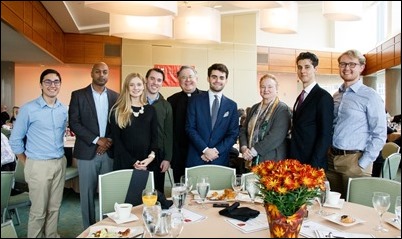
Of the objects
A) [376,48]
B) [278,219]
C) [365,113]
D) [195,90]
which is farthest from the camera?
[376,48]

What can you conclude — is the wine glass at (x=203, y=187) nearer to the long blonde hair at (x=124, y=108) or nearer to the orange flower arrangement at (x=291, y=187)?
the orange flower arrangement at (x=291, y=187)

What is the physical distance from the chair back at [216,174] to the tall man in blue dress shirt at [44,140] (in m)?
1.04

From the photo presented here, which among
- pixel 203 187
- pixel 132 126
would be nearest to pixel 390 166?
pixel 203 187

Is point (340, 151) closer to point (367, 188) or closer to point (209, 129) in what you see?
point (367, 188)

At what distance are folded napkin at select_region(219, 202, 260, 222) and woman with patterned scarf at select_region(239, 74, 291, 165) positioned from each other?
127 cm

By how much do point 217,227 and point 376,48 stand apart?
40.6ft

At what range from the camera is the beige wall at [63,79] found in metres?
10.8

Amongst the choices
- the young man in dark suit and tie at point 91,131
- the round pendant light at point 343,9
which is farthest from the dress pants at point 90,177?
the round pendant light at point 343,9

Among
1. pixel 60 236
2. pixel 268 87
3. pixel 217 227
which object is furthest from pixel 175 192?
pixel 268 87

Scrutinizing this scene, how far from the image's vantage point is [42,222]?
138 centimetres

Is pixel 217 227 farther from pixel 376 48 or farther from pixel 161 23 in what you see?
pixel 376 48

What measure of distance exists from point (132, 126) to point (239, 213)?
1336mm

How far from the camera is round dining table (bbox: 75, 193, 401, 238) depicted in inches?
68.4

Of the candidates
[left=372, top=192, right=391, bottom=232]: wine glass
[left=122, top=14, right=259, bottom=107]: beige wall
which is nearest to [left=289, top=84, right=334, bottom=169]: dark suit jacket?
[left=372, top=192, right=391, bottom=232]: wine glass
